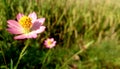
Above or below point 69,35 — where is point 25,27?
below

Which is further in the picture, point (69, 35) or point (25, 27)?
point (69, 35)

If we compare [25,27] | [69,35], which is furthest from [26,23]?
[69,35]

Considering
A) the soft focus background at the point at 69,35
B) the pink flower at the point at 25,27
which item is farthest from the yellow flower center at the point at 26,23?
the soft focus background at the point at 69,35

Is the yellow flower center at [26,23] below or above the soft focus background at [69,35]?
below

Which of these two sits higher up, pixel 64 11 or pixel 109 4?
pixel 109 4

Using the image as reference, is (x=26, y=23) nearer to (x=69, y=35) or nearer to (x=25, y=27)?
(x=25, y=27)

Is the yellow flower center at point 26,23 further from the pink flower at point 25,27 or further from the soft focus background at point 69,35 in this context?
the soft focus background at point 69,35

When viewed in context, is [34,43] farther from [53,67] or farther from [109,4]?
[109,4]

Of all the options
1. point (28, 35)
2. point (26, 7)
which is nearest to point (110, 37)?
point (26, 7)

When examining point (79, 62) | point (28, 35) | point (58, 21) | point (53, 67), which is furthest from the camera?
point (58, 21)
